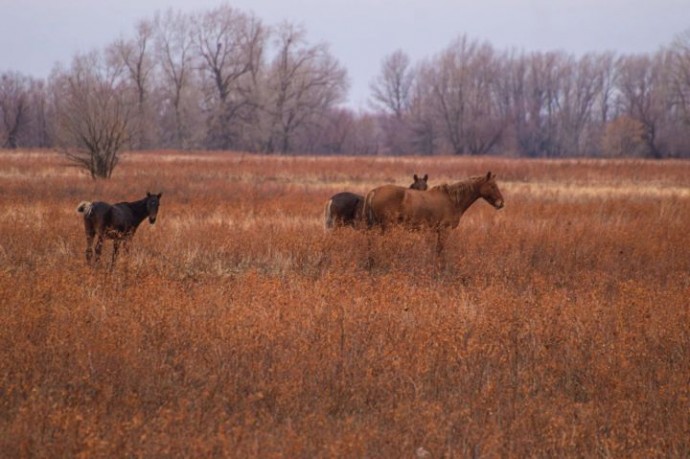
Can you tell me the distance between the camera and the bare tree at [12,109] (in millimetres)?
65000

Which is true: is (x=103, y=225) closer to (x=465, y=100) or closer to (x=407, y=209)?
(x=407, y=209)

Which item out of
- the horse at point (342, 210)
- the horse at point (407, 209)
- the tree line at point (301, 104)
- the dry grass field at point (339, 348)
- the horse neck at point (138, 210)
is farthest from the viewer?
the tree line at point (301, 104)

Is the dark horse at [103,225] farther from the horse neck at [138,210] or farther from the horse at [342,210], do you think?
the horse at [342,210]

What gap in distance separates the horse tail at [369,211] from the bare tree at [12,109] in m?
60.1

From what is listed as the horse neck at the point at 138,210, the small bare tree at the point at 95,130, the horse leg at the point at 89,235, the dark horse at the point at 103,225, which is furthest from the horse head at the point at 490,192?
the small bare tree at the point at 95,130

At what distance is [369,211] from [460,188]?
71.7 inches

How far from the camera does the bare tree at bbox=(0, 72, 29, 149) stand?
213 feet

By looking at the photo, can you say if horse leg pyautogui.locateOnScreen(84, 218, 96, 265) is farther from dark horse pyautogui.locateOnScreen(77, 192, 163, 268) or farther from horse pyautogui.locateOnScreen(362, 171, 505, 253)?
horse pyautogui.locateOnScreen(362, 171, 505, 253)

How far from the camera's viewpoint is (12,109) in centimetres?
6850

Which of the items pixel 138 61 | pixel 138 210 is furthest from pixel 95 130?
pixel 138 61

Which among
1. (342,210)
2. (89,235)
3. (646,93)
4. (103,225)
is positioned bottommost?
(89,235)

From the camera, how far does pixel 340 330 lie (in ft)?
21.9

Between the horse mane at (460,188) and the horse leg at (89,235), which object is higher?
the horse mane at (460,188)

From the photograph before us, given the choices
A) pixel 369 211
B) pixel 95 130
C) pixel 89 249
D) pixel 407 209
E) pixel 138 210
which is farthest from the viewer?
pixel 95 130
